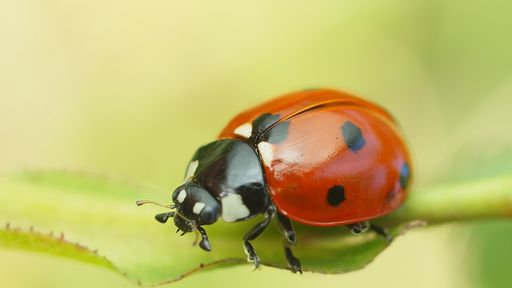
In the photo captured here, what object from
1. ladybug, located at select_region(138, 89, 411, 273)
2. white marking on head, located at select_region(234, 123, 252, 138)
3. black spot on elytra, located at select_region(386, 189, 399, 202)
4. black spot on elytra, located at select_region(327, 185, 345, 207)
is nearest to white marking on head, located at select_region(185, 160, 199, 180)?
ladybug, located at select_region(138, 89, 411, 273)

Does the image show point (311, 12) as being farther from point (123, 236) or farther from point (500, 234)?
point (123, 236)

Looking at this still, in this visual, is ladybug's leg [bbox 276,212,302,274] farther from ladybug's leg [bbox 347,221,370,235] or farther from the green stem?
the green stem

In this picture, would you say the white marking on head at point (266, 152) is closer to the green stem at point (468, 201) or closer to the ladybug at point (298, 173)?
the ladybug at point (298, 173)

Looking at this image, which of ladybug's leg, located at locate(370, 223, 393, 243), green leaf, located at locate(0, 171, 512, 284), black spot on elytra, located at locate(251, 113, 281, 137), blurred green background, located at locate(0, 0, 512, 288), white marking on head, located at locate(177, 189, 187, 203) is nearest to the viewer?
green leaf, located at locate(0, 171, 512, 284)

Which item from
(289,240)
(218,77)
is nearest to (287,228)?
(289,240)

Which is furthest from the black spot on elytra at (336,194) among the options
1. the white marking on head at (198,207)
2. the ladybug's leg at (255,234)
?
the white marking on head at (198,207)

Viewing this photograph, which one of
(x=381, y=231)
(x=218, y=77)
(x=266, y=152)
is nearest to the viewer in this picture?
(x=381, y=231)

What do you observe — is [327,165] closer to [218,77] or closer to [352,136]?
[352,136]
